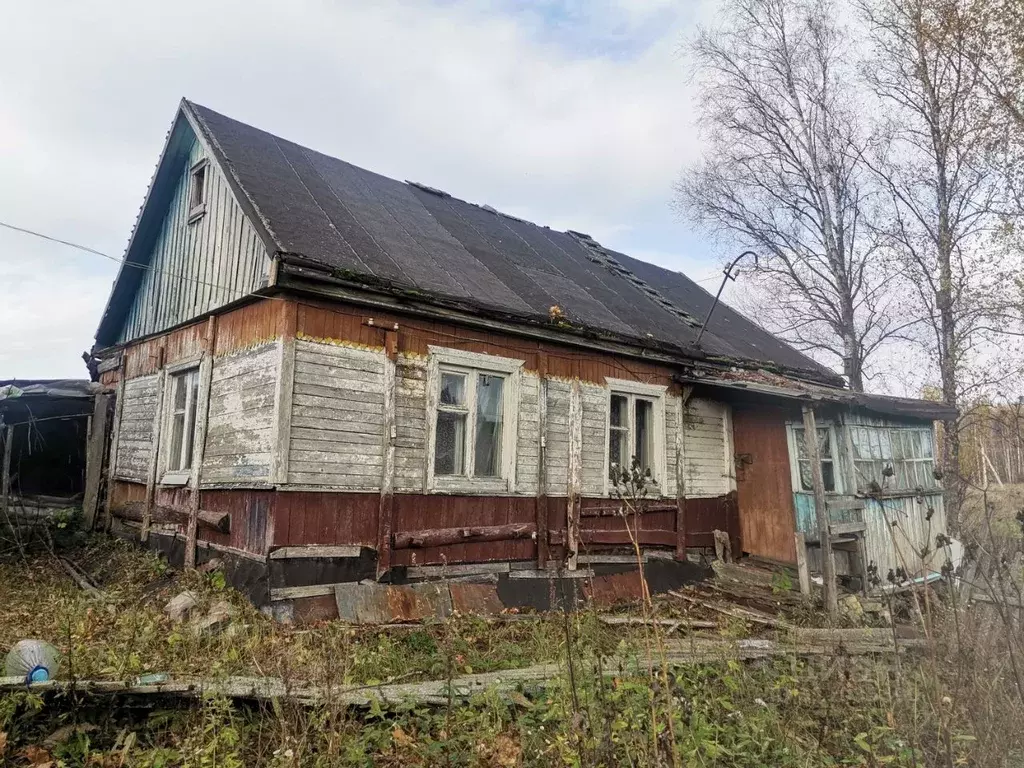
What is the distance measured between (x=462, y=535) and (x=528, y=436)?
5.43 feet

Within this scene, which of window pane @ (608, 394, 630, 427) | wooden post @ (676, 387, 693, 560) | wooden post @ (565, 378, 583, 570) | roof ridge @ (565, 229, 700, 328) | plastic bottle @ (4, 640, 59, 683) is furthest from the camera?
roof ridge @ (565, 229, 700, 328)

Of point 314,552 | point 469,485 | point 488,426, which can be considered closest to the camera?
point 314,552

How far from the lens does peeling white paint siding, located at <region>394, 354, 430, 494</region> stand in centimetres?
788

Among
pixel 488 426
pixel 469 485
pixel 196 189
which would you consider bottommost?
pixel 469 485

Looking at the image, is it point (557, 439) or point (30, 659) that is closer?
point (30, 659)

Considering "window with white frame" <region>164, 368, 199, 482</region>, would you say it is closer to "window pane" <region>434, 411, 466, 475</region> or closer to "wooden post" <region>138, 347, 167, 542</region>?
"wooden post" <region>138, 347, 167, 542</region>

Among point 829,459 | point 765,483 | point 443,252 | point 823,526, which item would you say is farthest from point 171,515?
point 829,459

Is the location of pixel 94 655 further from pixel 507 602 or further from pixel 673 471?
pixel 673 471

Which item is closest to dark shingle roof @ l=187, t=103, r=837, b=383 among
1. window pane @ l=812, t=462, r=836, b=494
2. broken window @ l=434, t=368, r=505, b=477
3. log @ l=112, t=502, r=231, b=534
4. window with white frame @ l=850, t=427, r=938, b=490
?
broken window @ l=434, t=368, r=505, b=477

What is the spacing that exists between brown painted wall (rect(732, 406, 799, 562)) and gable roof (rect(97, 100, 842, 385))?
1.30 meters

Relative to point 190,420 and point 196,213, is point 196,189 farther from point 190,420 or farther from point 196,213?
point 190,420

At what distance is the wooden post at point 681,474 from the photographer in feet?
35.1

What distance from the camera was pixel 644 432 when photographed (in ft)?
35.6

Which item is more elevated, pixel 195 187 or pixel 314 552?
pixel 195 187
